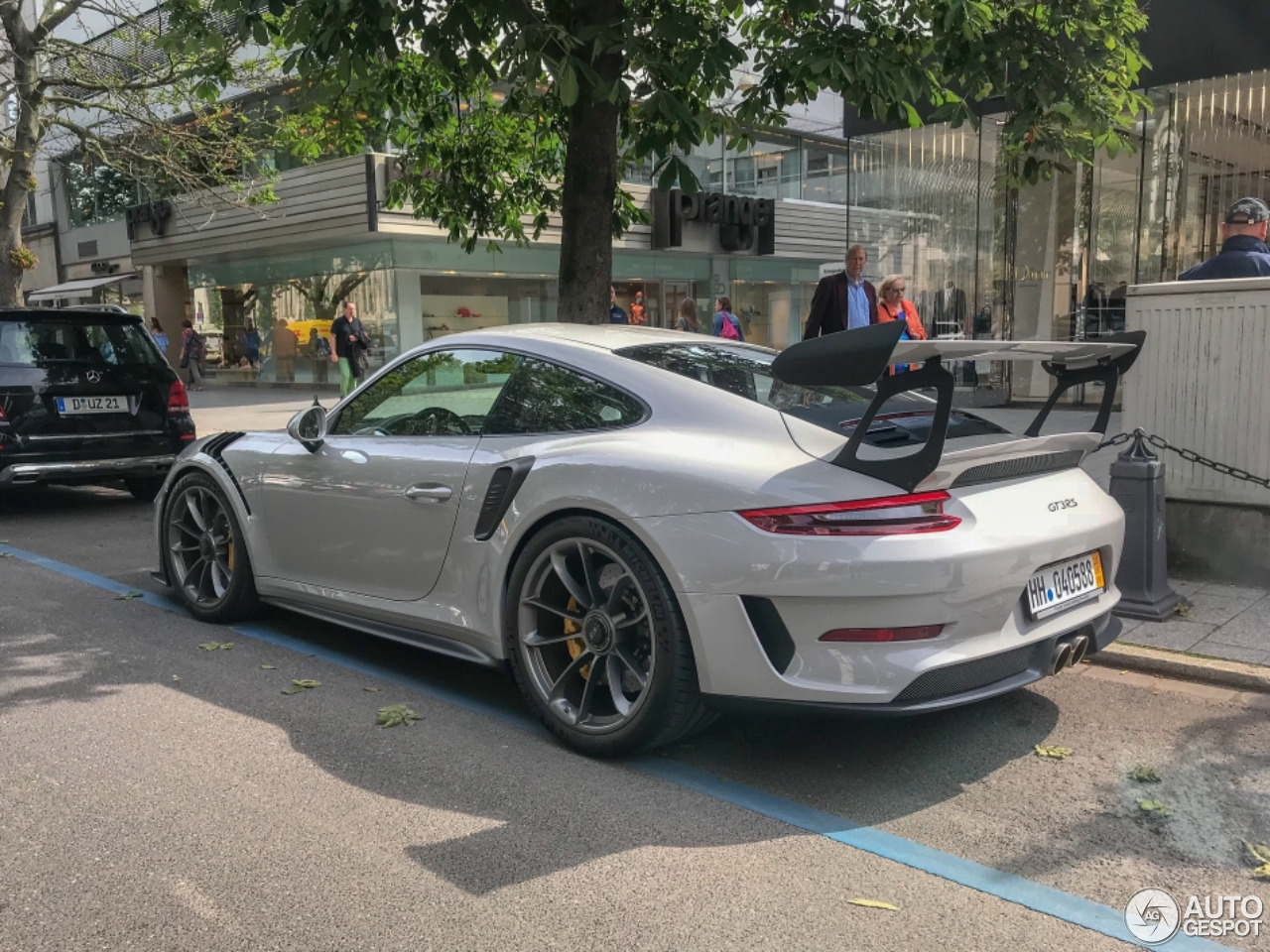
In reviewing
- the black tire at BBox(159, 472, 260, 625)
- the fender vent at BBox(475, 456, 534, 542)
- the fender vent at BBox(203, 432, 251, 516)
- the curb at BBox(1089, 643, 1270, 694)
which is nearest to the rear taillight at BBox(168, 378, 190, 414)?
the black tire at BBox(159, 472, 260, 625)

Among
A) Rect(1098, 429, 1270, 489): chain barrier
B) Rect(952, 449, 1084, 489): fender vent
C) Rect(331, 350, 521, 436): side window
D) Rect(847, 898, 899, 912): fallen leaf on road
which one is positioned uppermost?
Rect(331, 350, 521, 436): side window

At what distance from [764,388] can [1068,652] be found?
4.40 feet

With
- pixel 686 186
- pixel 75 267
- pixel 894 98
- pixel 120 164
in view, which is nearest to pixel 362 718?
pixel 686 186

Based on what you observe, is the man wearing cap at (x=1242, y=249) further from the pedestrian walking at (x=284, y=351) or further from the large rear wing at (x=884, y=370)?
the pedestrian walking at (x=284, y=351)

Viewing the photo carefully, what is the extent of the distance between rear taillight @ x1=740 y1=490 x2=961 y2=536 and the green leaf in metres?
3.03

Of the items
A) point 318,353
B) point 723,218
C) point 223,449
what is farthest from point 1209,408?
point 723,218

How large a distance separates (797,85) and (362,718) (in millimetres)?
5811

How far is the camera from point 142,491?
10125 mm

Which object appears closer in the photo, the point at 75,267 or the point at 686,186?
the point at 686,186

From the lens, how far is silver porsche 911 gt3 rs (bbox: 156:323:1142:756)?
3.18 metres

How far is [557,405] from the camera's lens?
13.2 ft

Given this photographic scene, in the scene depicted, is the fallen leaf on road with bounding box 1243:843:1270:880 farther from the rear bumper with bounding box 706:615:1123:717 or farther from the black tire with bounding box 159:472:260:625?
the black tire with bounding box 159:472:260:625

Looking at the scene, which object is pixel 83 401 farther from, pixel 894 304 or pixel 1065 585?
pixel 1065 585

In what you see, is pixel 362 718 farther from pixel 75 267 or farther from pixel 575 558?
pixel 75 267
